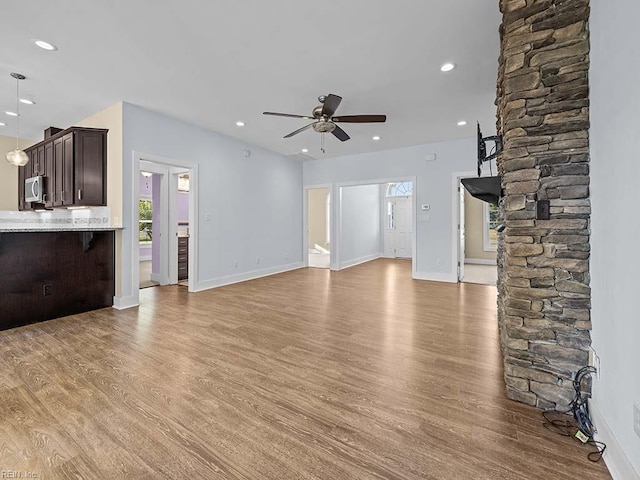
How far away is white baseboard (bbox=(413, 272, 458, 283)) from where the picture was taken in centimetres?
599

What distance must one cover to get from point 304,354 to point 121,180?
3495 millimetres

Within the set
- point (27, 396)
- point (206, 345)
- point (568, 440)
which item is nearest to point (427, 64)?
point (568, 440)

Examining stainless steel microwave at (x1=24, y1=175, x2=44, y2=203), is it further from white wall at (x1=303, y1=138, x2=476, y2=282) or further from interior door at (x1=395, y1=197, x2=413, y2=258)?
interior door at (x1=395, y1=197, x2=413, y2=258)

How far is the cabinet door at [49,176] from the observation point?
465cm

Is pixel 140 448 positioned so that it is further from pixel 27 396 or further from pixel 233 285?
pixel 233 285

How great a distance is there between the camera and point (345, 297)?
4805mm

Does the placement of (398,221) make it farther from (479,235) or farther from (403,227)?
(479,235)

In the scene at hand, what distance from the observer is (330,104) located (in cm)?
333

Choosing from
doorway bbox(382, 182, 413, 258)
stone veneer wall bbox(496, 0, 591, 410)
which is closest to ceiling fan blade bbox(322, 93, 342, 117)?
stone veneer wall bbox(496, 0, 591, 410)

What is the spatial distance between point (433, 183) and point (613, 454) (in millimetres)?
5378

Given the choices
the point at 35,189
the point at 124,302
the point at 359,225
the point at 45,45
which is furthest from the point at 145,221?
the point at 45,45

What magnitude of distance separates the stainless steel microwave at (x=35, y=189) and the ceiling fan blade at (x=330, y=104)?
4709mm

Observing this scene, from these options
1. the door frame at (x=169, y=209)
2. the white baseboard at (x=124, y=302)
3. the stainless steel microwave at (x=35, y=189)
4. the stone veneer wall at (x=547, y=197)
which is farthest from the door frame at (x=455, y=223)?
the stainless steel microwave at (x=35, y=189)

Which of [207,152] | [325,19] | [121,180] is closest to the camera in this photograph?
[325,19]
